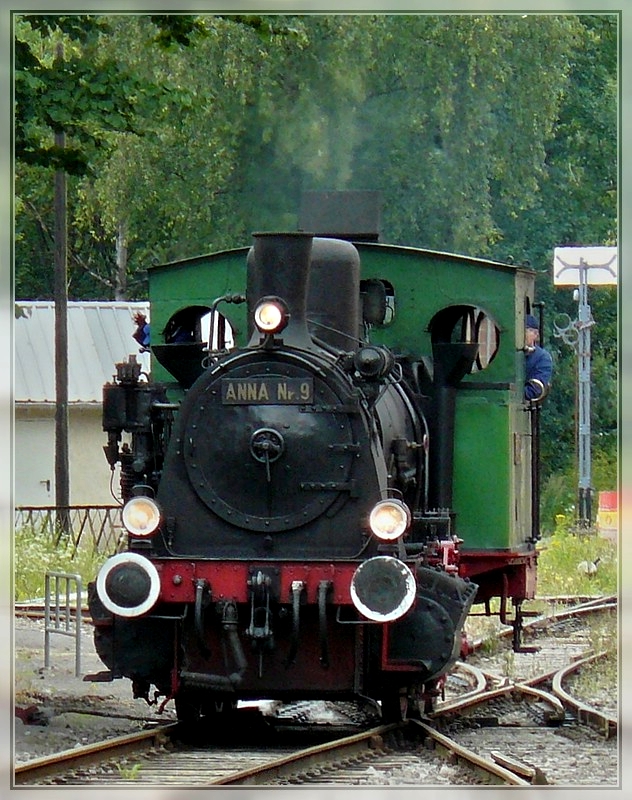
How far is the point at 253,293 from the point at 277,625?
5.31 ft

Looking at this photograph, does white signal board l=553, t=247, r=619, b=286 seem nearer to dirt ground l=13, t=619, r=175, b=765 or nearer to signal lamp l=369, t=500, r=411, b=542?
dirt ground l=13, t=619, r=175, b=765

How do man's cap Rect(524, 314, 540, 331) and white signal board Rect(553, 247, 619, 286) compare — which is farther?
white signal board Rect(553, 247, 619, 286)

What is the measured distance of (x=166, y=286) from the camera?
348 inches

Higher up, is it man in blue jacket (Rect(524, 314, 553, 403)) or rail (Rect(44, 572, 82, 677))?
man in blue jacket (Rect(524, 314, 553, 403))

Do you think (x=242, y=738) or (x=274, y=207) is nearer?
(x=242, y=738)

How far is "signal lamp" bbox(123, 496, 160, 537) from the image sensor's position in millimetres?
7133

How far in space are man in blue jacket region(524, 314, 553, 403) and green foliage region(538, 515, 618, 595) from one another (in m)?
4.87

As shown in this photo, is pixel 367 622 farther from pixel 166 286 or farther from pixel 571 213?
pixel 571 213

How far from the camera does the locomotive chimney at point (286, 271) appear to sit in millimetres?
7332

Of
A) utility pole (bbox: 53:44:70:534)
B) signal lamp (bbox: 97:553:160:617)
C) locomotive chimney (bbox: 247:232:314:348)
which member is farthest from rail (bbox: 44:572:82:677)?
utility pole (bbox: 53:44:70:534)

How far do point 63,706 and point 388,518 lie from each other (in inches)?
104

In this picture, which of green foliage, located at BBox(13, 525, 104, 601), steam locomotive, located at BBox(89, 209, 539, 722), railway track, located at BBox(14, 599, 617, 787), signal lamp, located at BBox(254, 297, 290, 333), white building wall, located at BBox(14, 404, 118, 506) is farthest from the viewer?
white building wall, located at BBox(14, 404, 118, 506)

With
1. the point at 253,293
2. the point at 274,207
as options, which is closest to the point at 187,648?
the point at 253,293

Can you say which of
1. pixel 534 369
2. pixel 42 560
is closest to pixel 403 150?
pixel 42 560
